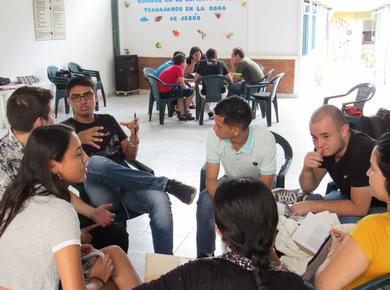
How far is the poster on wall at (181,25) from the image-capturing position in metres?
9.88

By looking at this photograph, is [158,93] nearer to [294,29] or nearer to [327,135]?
[294,29]

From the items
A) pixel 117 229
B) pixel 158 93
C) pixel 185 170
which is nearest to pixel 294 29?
pixel 158 93

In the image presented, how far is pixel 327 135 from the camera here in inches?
86.5

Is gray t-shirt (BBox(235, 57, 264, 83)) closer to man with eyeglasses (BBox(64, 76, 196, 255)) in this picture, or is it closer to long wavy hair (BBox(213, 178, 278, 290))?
man with eyeglasses (BBox(64, 76, 196, 255))

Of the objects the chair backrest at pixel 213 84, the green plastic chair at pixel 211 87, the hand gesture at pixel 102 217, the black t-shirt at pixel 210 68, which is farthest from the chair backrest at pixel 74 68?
the hand gesture at pixel 102 217

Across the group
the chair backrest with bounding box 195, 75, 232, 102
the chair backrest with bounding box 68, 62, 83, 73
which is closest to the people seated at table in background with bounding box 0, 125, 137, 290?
the chair backrest with bounding box 195, 75, 232, 102

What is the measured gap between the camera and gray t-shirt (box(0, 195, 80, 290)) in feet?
4.56

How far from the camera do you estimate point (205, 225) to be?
2596 mm

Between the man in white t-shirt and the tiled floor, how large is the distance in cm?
35

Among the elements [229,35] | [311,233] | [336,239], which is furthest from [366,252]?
[229,35]

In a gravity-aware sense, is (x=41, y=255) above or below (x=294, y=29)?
below

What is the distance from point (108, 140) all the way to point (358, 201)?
1.56 m

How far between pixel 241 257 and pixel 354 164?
44.2 inches

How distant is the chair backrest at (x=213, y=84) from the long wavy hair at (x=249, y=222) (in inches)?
224
